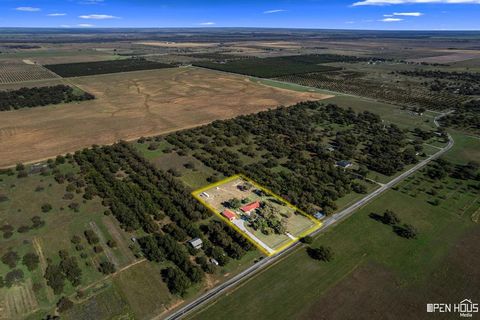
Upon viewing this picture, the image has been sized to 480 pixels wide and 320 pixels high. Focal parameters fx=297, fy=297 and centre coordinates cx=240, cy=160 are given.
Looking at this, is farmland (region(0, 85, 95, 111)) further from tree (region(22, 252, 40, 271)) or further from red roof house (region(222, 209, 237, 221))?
red roof house (region(222, 209, 237, 221))

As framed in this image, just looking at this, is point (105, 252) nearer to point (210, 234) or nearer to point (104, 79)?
point (210, 234)

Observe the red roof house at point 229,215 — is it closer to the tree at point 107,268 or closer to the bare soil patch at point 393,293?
the tree at point 107,268

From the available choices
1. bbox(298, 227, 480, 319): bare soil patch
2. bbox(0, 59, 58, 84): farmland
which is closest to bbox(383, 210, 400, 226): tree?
bbox(298, 227, 480, 319): bare soil patch

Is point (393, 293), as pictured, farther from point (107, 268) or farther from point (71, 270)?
point (71, 270)

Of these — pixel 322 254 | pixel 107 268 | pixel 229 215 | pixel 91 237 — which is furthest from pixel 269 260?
pixel 91 237

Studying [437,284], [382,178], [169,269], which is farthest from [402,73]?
[169,269]

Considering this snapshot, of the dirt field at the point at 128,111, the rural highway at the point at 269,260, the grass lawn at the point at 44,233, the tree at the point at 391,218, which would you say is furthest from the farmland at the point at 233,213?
the dirt field at the point at 128,111
